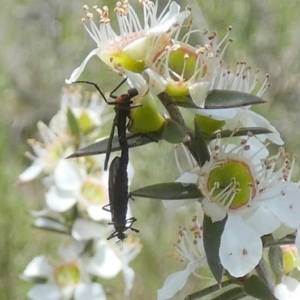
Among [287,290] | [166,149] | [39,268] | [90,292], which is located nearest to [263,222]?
[287,290]

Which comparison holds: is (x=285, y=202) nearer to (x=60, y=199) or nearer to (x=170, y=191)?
(x=170, y=191)

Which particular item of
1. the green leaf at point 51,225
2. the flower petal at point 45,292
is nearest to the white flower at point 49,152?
the green leaf at point 51,225

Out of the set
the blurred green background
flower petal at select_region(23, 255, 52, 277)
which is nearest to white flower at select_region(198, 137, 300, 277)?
flower petal at select_region(23, 255, 52, 277)

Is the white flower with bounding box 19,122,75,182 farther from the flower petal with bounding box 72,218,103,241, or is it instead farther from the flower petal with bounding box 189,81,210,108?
the flower petal with bounding box 189,81,210,108

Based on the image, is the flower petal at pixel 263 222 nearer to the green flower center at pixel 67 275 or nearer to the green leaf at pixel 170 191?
the green leaf at pixel 170 191

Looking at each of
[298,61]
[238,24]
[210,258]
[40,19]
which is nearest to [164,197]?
[210,258]

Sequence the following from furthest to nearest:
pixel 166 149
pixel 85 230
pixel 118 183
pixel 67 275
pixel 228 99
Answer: pixel 166 149, pixel 67 275, pixel 85 230, pixel 118 183, pixel 228 99
